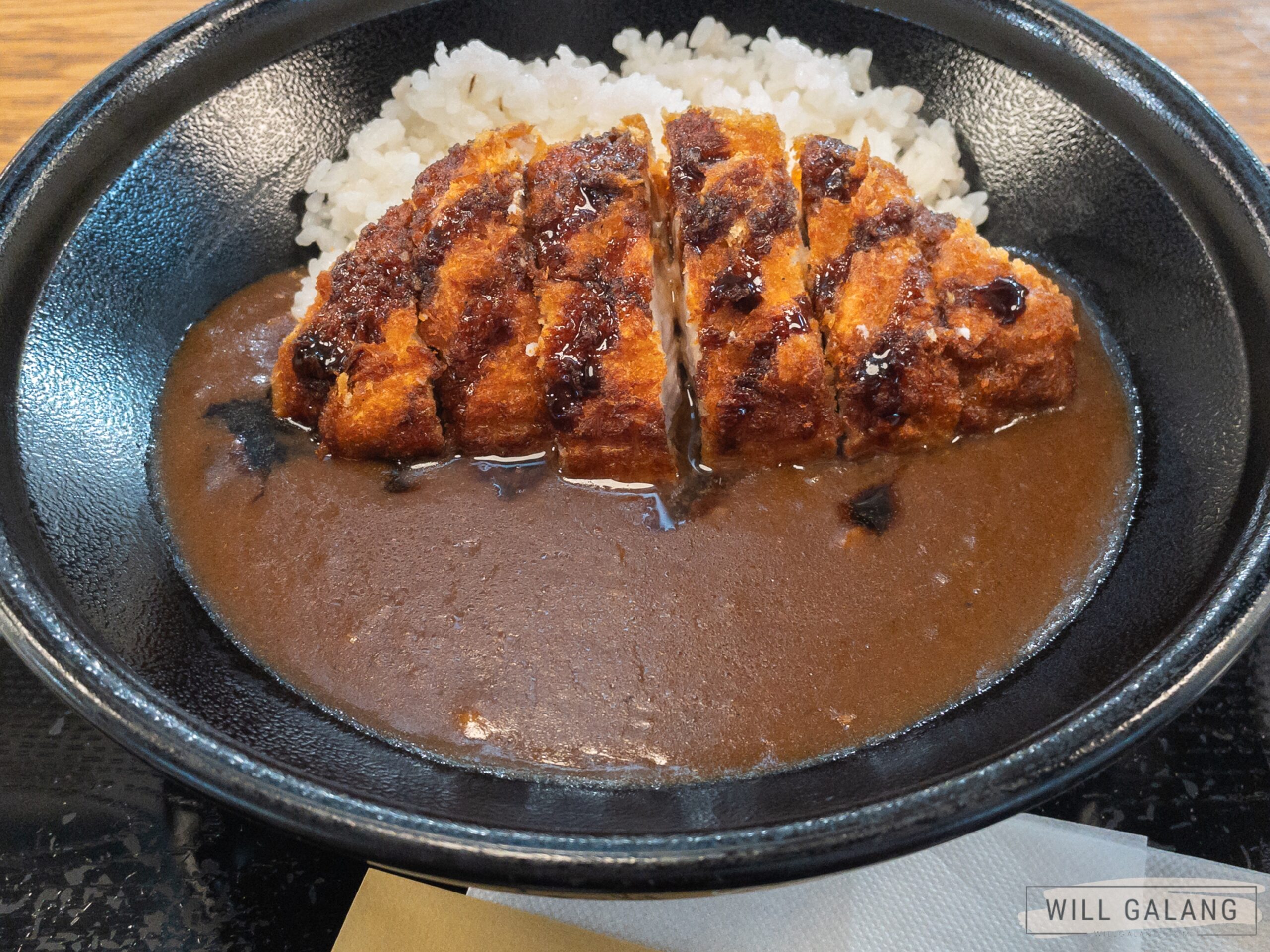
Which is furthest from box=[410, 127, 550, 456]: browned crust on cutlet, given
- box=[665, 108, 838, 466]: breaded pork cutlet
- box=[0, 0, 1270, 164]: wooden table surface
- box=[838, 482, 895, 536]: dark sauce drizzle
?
box=[0, 0, 1270, 164]: wooden table surface

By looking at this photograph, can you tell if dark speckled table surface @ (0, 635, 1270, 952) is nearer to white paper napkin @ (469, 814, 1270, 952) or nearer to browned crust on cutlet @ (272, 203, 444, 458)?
white paper napkin @ (469, 814, 1270, 952)

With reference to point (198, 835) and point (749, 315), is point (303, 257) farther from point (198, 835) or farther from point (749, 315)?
point (198, 835)

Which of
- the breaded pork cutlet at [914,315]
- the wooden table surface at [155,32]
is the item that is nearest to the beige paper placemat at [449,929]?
the breaded pork cutlet at [914,315]

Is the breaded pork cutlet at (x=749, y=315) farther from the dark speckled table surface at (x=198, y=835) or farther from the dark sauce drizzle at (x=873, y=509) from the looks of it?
the dark speckled table surface at (x=198, y=835)

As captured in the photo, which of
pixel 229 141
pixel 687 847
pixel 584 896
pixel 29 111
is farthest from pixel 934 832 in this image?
pixel 29 111

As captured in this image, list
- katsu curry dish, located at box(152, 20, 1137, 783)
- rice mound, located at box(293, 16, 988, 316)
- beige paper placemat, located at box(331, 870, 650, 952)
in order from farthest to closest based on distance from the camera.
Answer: rice mound, located at box(293, 16, 988, 316) < katsu curry dish, located at box(152, 20, 1137, 783) < beige paper placemat, located at box(331, 870, 650, 952)

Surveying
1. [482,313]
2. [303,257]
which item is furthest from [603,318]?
[303,257]
